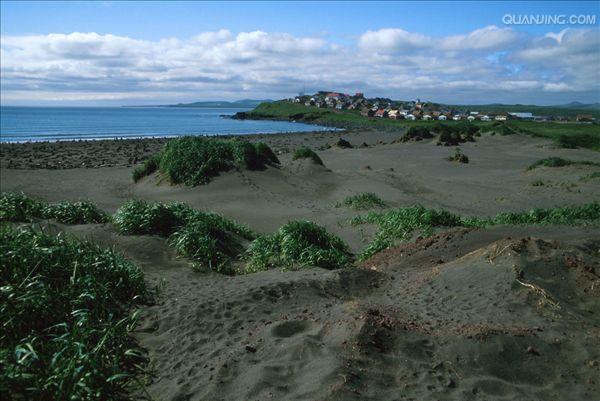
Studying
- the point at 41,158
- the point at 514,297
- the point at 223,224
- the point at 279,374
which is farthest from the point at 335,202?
the point at 41,158

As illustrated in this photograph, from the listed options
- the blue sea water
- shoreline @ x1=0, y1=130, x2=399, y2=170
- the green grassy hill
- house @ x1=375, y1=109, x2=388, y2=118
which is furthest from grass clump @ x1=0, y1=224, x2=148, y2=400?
house @ x1=375, y1=109, x2=388, y2=118

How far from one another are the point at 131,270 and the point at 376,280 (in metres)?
3.08

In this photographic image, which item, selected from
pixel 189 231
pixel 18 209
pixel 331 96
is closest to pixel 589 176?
pixel 189 231

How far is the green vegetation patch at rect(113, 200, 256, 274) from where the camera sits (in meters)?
8.05

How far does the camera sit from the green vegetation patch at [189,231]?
805 centimetres

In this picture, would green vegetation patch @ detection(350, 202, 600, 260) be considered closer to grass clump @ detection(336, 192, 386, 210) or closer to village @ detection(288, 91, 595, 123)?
grass clump @ detection(336, 192, 386, 210)

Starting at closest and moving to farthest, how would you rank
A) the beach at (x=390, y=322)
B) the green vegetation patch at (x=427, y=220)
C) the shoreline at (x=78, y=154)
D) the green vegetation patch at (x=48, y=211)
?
the beach at (x=390, y=322) < the green vegetation patch at (x=48, y=211) < the green vegetation patch at (x=427, y=220) < the shoreline at (x=78, y=154)

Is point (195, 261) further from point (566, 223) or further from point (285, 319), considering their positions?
point (566, 223)

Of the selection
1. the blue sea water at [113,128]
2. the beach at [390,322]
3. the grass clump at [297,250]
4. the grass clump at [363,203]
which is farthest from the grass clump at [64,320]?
the blue sea water at [113,128]

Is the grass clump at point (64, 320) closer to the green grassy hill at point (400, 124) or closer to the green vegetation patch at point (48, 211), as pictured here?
the green vegetation patch at point (48, 211)

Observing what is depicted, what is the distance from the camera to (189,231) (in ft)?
27.5

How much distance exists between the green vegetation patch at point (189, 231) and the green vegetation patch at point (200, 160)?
25.4 feet

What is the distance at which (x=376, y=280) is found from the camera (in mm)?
7078

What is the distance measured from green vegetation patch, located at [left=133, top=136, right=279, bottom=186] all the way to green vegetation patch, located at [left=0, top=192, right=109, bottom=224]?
7.36 metres
